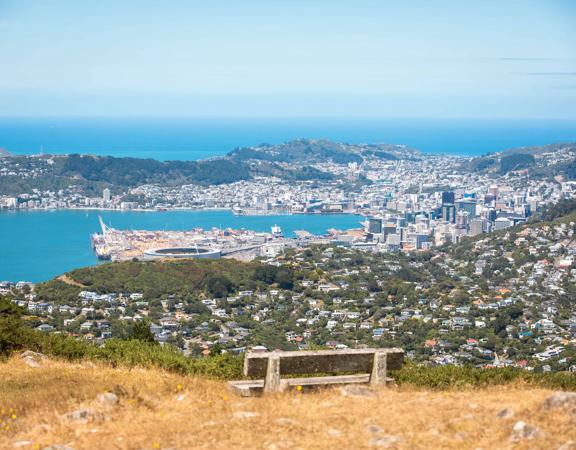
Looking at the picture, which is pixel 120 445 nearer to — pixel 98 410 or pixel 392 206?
pixel 98 410

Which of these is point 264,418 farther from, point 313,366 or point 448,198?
point 448,198

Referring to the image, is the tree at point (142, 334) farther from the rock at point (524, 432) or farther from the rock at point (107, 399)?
the rock at point (524, 432)

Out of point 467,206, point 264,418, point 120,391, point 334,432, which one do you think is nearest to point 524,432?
point 334,432

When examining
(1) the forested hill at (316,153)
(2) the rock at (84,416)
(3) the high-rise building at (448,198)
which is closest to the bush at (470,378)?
(2) the rock at (84,416)

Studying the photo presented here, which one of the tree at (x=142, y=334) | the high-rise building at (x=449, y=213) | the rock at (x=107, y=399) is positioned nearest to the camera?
the rock at (x=107, y=399)

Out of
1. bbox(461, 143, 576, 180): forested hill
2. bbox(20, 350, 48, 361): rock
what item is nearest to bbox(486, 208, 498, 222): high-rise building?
bbox(461, 143, 576, 180): forested hill

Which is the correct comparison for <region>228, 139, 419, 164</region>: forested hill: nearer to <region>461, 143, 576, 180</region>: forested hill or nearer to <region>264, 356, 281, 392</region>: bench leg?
<region>461, 143, 576, 180</region>: forested hill
